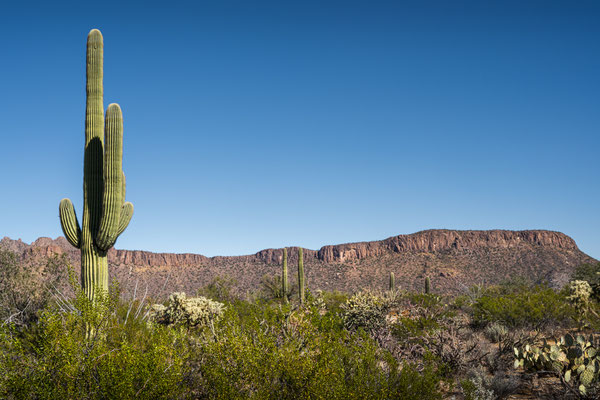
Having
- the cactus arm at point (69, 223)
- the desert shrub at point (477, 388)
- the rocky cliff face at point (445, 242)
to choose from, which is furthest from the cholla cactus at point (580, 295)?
the rocky cliff face at point (445, 242)

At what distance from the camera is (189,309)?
18.5m

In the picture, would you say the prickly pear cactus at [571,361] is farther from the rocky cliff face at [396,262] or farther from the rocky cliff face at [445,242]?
the rocky cliff face at [445,242]

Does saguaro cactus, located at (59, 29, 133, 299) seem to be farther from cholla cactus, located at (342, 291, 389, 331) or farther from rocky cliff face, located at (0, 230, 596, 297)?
rocky cliff face, located at (0, 230, 596, 297)

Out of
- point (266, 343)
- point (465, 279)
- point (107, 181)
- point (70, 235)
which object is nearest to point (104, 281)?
point (70, 235)

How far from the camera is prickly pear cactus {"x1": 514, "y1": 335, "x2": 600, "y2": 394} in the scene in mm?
7681

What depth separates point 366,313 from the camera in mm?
13961

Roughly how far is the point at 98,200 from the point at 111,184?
56cm

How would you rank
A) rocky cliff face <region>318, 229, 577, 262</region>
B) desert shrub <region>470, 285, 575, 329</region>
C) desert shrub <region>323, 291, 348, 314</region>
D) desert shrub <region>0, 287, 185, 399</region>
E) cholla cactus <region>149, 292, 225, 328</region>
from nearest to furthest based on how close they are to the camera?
desert shrub <region>0, 287, 185, 399</region> → desert shrub <region>470, 285, 575, 329</region> → desert shrub <region>323, 291, 348, 314</region> → cholla cactus <region>149, 292, 225, 328</region> → rocky cliff face <region>318, 229, 577, 262</region>

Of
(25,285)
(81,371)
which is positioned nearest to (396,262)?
(25,285)

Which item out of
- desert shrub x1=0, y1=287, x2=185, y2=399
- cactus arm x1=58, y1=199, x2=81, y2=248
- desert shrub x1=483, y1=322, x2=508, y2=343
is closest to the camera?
desert shrub x1=0, y1=287, x2=185, y2=399

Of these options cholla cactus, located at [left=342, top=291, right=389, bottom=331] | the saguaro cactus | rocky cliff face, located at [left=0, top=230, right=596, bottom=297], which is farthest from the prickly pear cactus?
rocky cliff face, located at [left=0, top=230, right=596, bottom=297]

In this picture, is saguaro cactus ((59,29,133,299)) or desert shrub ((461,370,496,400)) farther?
saguaro cactus ((59,29,133,299))

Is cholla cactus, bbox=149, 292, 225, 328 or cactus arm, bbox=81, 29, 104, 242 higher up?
cactus arm, bbox=81, 29, 104, 242

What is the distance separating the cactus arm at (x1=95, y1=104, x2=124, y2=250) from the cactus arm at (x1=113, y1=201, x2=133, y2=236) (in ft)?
0.88
